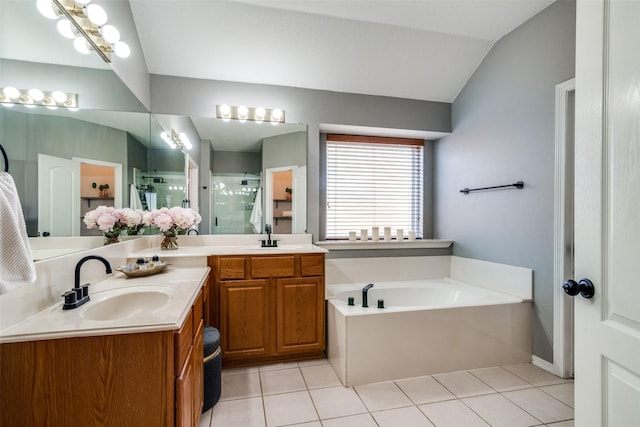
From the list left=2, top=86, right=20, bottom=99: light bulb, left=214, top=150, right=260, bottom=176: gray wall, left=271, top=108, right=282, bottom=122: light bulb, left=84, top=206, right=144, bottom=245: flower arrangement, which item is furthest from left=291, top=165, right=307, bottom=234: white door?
left=2, top=86, right=20, bottom=99: light bulb

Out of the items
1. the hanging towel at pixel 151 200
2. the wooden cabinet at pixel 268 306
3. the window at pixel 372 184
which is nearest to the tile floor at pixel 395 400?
the wooden cabinet at pixel 268 306

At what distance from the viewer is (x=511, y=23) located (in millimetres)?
2510

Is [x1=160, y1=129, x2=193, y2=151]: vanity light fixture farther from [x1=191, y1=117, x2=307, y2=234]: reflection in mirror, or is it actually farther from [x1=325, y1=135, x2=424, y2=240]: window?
[x1=325, y1=135, x2=424, y2=240]: window

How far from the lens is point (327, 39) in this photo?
260 cm

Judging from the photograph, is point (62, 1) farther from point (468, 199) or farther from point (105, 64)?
Answer: point (468, 199)

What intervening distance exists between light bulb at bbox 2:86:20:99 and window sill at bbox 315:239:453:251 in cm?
236

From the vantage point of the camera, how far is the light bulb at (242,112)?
2.90 m

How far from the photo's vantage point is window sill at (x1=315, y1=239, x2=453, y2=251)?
309cm

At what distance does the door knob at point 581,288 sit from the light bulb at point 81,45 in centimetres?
237

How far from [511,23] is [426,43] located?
670 mm

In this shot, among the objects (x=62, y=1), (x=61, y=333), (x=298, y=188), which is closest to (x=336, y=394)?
(x=61, y=333)

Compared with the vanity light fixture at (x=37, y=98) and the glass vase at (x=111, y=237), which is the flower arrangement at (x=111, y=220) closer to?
the glass vase at (x=111, y=237)

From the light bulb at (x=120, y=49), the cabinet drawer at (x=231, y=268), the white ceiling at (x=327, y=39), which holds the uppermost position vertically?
the white ceiling at (x=327, y=39)

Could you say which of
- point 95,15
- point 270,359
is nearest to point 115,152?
point 95,15
